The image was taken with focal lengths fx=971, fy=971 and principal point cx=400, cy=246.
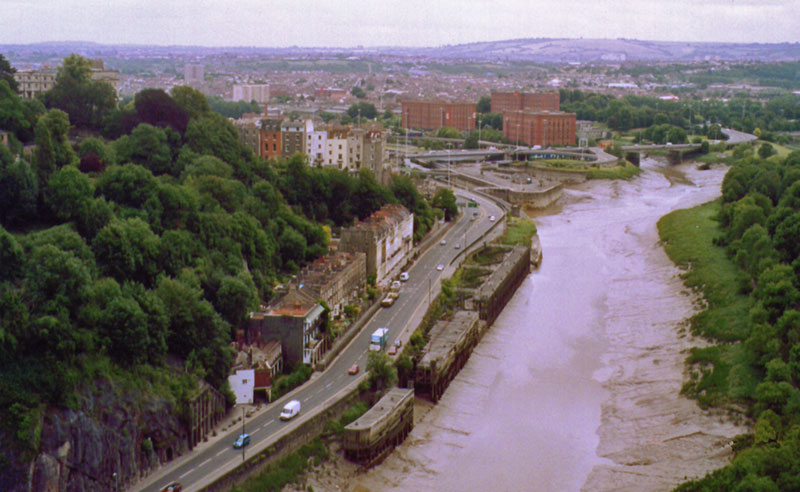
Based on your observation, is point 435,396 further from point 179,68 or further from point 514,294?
point 179,68

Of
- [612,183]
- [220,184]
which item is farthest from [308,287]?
[612,183]

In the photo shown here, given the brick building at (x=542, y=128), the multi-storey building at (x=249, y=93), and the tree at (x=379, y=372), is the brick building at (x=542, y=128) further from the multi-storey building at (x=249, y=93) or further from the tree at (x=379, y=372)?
the tree at (x=379, y=372)

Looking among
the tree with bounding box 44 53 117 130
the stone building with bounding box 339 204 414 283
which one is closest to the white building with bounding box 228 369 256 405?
the stone building with bounding box 339 204 414 283

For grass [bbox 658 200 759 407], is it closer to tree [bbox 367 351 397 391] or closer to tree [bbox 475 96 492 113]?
tree [bbox 367 351 397 391]

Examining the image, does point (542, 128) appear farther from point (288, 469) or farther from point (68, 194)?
point (288, 469)

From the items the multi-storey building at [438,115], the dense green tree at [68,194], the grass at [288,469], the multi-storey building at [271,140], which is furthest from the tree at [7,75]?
the multi-storey building at [438,115]

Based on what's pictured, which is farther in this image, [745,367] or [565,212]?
[565,212]
